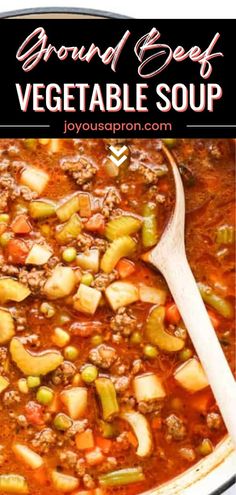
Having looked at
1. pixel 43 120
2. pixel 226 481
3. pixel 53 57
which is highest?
pixel 53 57

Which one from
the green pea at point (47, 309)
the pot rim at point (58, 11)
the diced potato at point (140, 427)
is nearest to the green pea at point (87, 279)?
the green pea at point (47, 309)

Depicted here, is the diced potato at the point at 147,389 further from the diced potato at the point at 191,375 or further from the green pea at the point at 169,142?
the green pea at the point at 169,142

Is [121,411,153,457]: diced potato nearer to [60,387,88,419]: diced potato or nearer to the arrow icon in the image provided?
[60,387,88,419]: diced potato

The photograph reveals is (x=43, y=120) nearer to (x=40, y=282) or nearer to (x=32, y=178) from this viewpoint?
(x=32, y=178)

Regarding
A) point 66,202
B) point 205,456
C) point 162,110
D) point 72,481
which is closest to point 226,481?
point 205,456

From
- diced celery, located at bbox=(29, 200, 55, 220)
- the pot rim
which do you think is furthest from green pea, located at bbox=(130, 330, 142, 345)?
the pot rim

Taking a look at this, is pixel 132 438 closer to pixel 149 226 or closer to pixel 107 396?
pixel 107 396
